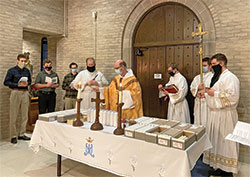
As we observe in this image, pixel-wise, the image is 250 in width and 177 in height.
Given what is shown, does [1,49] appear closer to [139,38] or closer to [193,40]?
[139,38]

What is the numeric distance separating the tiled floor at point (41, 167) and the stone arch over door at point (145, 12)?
8.46 ft

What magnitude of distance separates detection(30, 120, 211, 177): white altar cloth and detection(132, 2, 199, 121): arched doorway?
9.86 ft

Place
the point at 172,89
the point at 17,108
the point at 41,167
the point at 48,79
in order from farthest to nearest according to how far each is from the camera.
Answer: the point at 48,79 < the point at 17,108 < the point at 172,89 < the point at 41,167

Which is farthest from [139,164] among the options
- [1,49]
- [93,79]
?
[1,49]

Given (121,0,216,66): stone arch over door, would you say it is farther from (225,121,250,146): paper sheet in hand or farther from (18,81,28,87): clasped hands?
(225,121,250,146): paper sheet in hand

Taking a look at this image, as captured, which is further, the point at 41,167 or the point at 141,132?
the point at 41,167

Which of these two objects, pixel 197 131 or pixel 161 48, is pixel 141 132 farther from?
pixel 161 48

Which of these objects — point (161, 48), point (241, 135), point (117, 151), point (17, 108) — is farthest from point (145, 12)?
point (241, 135)

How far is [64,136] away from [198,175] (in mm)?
2402

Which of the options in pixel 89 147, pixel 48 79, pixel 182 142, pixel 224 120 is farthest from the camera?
pixel 48 79

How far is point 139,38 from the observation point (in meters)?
6.04

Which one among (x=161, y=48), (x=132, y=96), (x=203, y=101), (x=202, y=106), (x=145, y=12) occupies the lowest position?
(x=202, y=106)

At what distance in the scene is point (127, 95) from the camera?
3.65 m

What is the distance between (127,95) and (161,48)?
2.52 metres
